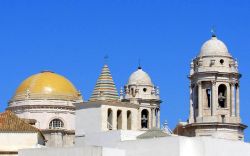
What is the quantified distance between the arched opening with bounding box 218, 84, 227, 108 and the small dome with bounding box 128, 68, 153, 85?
60.4ft

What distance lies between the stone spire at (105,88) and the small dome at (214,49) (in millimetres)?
13965

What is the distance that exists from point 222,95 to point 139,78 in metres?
19.3

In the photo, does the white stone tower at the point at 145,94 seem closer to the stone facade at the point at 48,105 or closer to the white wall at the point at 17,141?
the stone facade at the point at 48,105

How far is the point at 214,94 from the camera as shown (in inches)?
3305

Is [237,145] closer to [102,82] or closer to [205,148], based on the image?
[205,148]

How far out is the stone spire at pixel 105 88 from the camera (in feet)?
238

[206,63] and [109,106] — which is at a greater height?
[206,63]

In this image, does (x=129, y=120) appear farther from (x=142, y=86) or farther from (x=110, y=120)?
(x=142, y=86)

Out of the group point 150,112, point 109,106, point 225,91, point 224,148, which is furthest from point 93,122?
point 150,112

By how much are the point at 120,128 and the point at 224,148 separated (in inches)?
447

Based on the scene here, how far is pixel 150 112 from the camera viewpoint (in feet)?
331

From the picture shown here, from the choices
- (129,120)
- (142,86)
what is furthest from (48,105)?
(129,120)

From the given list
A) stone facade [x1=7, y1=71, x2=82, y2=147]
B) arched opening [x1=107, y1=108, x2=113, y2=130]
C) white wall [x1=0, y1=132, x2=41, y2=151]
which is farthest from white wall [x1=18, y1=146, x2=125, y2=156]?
stone facade [x1=7, y1=71, x2=82, y2=147]

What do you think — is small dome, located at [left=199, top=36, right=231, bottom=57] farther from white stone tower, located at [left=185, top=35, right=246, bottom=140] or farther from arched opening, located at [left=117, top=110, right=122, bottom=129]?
arched opening, located at [left=117, top=110, right=122, bottom=129]
